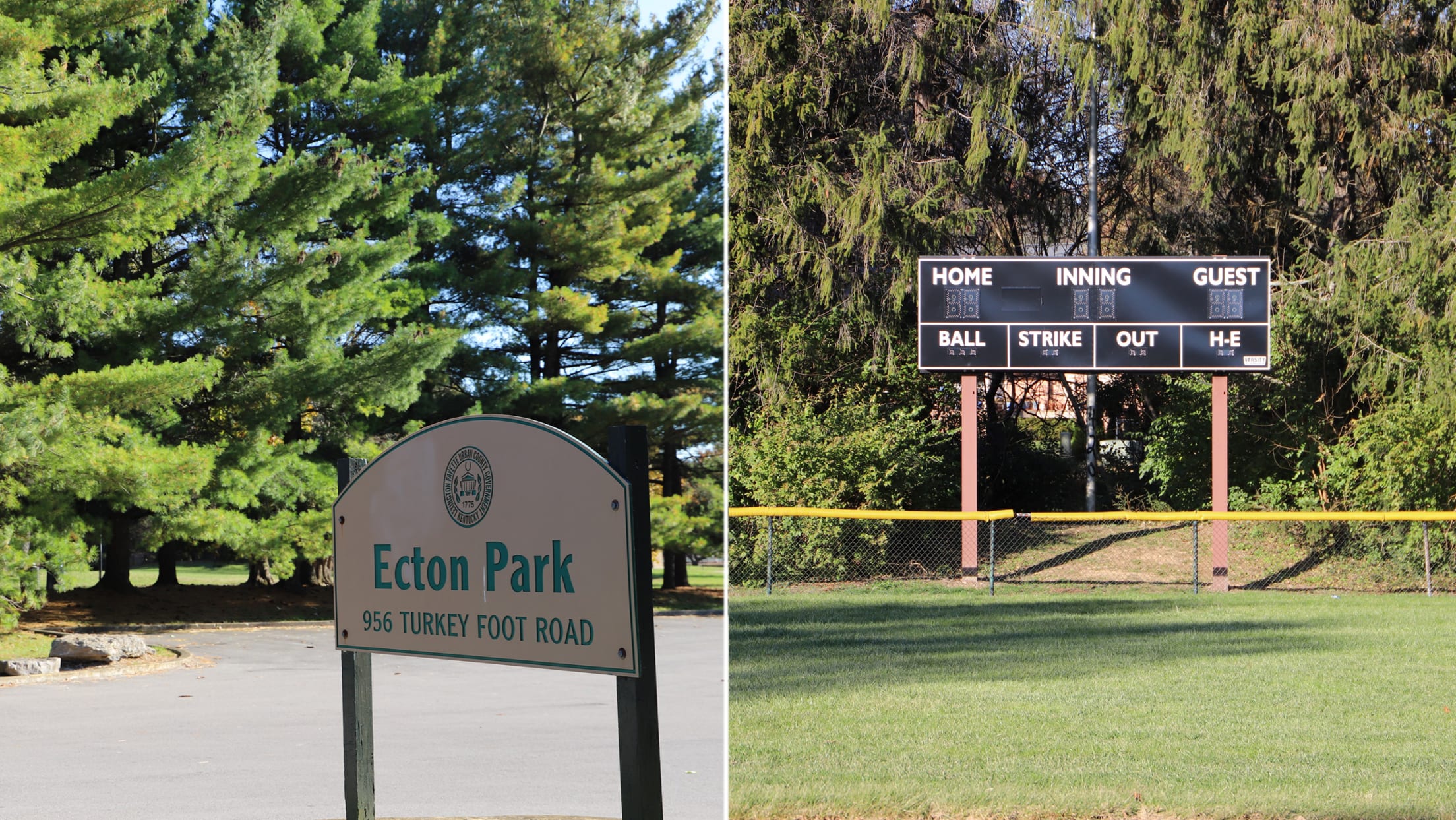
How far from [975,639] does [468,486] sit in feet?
30.4

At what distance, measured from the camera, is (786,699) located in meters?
9.37

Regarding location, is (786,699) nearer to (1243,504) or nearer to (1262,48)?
(1243,504)

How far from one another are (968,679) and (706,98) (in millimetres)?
20671

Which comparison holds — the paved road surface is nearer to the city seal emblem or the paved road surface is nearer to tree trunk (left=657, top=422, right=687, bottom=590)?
the city seal emblem

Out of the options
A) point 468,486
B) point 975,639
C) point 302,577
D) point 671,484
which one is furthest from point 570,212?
point 468,486

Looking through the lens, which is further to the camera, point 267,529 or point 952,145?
point 952,145

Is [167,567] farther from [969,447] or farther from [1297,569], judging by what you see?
[1297,569]

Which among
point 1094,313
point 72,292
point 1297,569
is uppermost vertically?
point 72,292

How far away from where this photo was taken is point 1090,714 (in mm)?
8508

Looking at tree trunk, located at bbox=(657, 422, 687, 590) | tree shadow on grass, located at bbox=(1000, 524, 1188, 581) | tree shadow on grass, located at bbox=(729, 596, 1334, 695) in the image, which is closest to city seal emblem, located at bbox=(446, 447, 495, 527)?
tree shadow on grass, located at bbox=(729, 596, 1334, 695)

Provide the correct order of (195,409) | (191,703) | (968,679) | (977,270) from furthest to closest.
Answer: (195,409) < (977,270) < (191,703) < (968,679)

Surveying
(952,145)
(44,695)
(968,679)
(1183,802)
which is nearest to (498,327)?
(952,145)

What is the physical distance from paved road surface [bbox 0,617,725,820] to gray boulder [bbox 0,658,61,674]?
0.43 metres

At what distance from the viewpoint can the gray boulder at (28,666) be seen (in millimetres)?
13359
